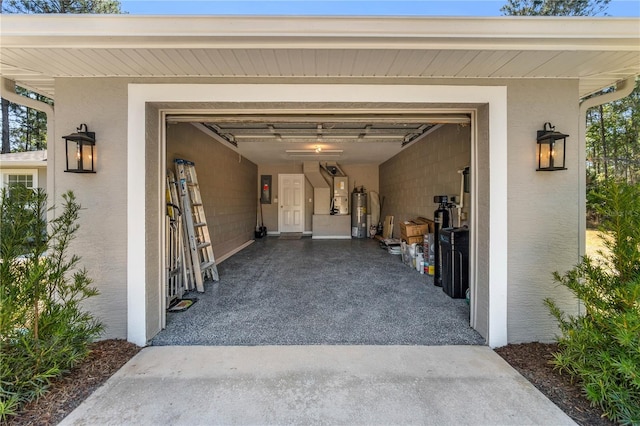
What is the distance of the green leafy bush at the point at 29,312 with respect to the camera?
5.20ft

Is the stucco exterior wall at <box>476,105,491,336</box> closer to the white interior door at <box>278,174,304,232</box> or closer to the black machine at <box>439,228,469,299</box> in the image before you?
the black machine at <box>439,228,469,299</box>

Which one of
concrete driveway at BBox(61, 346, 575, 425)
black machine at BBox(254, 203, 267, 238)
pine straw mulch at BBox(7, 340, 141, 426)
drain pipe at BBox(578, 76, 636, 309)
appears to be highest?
drain pipe at BBox(578, 76, 636, 309)

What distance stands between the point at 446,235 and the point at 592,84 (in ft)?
6.60

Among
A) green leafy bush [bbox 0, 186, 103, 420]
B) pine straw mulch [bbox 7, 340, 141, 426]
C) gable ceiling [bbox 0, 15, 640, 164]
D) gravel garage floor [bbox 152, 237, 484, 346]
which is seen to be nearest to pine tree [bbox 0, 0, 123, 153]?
gable ceiling [bbox 0, 15, 640, 164]

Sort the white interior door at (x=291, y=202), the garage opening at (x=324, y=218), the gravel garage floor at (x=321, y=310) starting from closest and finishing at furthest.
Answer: the gravel garage floor at (x=321, y=310) < the garage opening at (x=324, y=218) < the white interior door at (x=291, y=202)

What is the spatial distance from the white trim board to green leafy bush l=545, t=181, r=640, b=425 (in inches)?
19.4

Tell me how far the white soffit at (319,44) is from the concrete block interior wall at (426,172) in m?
1.83

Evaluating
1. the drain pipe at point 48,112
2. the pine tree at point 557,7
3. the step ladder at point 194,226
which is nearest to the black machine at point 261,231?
the step ladder at point 194,226

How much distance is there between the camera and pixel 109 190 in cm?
237

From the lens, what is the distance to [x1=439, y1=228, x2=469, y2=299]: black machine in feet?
11.1

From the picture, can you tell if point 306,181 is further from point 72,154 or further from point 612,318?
point 612,318

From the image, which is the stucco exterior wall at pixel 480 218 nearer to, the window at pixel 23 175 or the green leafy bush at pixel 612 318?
the green leafy bush at pixel 612 318

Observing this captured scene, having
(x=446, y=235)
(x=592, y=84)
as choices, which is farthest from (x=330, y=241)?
(x=592, y=84)

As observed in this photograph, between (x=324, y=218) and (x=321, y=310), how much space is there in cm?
582
